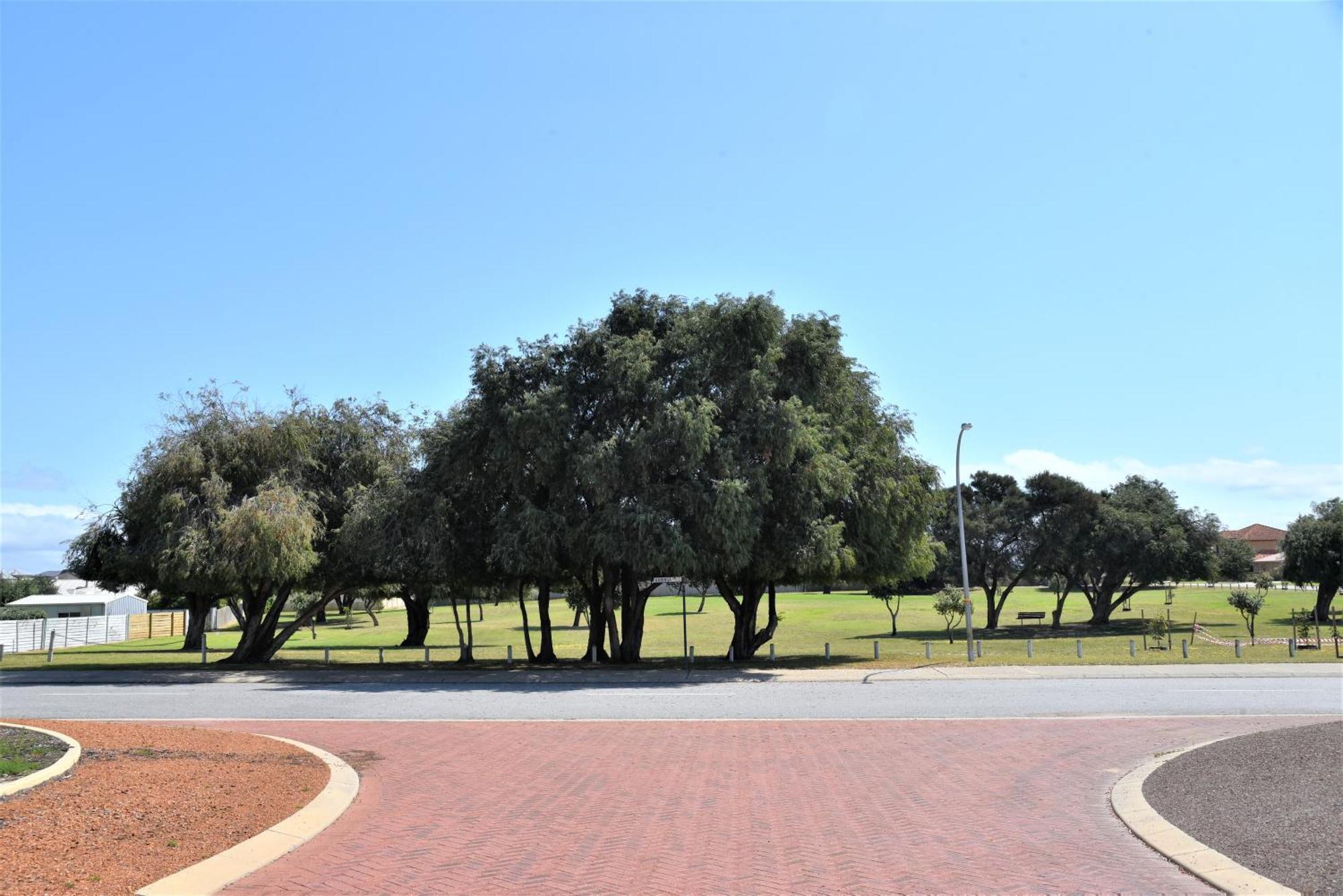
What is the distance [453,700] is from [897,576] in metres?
16.6

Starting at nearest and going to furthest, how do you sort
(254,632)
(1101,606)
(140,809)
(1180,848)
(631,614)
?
A: (1180,848), (140,809), (631,614), (254,632), (1101,606)

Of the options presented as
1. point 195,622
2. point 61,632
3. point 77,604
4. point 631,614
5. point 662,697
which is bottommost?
point 61,632

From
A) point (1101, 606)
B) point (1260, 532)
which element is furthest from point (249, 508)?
point (1260, 532)

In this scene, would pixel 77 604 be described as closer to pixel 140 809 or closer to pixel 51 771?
pixel 51 771

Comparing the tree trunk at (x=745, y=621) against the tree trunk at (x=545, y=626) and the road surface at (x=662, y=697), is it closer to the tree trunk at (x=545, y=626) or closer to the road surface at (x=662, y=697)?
the tree trunk at (x=545, y=626)

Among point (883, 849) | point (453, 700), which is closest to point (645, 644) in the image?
point (453, 700)

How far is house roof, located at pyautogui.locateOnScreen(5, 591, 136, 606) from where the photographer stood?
7050 centimetres

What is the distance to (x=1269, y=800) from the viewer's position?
8.33m

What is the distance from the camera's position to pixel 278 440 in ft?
98.6

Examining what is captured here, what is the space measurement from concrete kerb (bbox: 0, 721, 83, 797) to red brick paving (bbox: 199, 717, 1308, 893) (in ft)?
8.71

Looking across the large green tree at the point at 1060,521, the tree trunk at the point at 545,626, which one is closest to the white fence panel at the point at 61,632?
the tree trunk at the point at 545,626

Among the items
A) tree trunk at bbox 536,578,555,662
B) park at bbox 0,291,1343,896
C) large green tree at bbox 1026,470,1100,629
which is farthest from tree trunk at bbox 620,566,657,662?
large green tree at bbox 1026,470,1100,629

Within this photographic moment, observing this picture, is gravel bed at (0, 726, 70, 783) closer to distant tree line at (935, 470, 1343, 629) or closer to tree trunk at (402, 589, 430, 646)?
tree trunk at (402, 589, 430, 646)

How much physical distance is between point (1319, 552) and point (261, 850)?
63.2 m
